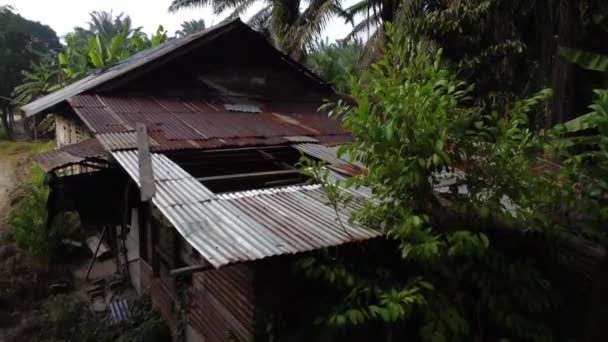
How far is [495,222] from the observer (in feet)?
11.4

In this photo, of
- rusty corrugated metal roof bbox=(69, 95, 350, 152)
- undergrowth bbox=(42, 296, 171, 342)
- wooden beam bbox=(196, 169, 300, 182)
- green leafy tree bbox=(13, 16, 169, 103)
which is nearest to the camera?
wooden beam bbox=(196, 169, 300, 182)

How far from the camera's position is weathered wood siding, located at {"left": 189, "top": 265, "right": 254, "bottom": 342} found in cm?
385

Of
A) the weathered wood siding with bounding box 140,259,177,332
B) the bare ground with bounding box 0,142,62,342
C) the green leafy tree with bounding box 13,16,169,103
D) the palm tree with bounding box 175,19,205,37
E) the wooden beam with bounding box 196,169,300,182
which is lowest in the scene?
the bare ground with bounding box 0,142,62,342

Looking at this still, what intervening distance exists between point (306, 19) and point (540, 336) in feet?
40.0

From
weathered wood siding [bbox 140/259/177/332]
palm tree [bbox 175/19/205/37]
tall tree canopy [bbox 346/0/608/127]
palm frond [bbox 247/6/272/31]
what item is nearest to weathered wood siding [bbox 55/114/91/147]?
weathered wood siding [bbox 140/259/177/332]

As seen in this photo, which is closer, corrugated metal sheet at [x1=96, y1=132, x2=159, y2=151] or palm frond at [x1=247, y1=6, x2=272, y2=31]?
corrugated metal sheet at [x1=96, y1=132, x2=159, y2=151]

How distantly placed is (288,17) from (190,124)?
1001cm

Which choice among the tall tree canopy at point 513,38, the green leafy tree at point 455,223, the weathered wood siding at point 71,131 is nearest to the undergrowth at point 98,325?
the weathered wood siding at point 71,131

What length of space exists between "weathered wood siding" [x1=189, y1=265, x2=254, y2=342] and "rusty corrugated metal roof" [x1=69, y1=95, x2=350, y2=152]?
1796 mm

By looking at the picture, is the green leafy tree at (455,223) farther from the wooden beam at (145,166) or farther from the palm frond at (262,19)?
the palm frond at (262,19)

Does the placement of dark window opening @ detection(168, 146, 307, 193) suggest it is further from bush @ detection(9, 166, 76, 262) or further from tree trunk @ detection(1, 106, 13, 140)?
tree trunk @ detection(1, 106, 13, 140)

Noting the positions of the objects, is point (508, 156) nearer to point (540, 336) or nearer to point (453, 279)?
point (453, 279)

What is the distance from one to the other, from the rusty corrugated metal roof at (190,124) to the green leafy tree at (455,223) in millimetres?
2822

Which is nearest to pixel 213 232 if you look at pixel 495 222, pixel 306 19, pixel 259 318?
pixel 259 318
